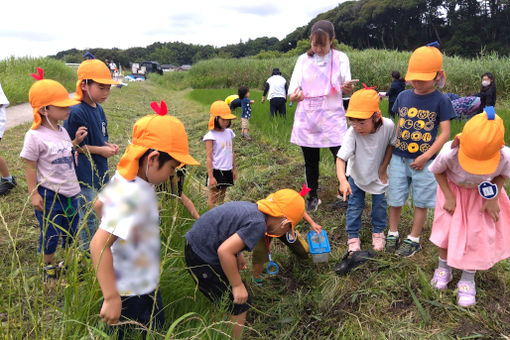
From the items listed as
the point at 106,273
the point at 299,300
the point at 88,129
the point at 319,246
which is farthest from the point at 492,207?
the point at 88,129

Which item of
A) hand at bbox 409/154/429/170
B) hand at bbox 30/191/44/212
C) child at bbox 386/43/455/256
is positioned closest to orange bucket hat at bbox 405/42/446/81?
child at bbox 386/43/455/256

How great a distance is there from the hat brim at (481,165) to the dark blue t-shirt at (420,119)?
681 mm

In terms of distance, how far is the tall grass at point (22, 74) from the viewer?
36.0ft

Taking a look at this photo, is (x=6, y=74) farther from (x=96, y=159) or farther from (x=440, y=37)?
(x=440, y=37)

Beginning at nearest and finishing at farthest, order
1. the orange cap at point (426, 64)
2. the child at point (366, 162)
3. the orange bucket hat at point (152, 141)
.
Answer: the orange bucket hat at point (152, 141), the orange cap at point (426, 64), the child at point (366, 162)

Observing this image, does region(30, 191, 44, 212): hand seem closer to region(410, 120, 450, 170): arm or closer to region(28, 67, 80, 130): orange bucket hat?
region(28, 67, 80, 130): orange bucket hat

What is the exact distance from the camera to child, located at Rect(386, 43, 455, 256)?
244cm

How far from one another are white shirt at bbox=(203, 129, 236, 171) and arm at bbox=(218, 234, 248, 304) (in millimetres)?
1791

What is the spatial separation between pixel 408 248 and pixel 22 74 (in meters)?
15.3

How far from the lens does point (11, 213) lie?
344cm

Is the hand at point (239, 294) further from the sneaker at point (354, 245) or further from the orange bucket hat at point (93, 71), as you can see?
the orange bucket hat at point (93, 71)

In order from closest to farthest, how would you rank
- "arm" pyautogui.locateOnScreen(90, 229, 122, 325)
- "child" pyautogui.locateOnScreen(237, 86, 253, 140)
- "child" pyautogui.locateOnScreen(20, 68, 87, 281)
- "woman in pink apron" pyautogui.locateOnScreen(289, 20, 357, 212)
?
"arm" pyautogui.locateOnScreen(90, 229, 122, 325) → "child" pyautogui.locateOnScreen(20, 68, 87, 281) → "woman in pink apron" pyautogui.locateOnScreen(289, 20, 357, 212) → "child" pyautogui.locateOnScreen(237, 86, 253, 140)

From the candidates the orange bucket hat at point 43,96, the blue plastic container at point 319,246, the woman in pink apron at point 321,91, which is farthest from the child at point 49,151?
the woman in pink apron at point 321,91

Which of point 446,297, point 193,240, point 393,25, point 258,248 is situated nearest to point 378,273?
point 446,297
